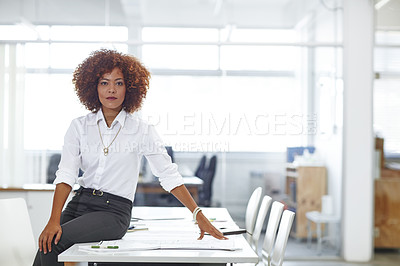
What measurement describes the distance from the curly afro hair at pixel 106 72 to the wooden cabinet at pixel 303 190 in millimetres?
3231

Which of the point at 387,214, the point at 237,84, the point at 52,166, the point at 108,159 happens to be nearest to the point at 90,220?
the point at 108,159

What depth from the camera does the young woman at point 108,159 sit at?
2357 mm

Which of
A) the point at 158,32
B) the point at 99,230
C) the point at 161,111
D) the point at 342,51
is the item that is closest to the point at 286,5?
the point at 342,51

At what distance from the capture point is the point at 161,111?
18.1ft

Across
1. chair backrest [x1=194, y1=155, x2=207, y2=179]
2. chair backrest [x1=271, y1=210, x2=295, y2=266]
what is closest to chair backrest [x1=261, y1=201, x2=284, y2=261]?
chair backrest [x1=271, y1=210, x2=295, y2=266]

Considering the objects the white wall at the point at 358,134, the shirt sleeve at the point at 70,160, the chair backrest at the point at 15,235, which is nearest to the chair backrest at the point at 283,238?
the shirt sleeve at the point at 70,160

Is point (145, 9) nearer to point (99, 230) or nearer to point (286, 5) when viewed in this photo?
point (286, 5)

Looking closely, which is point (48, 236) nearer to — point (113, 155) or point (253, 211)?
point (113, 155)

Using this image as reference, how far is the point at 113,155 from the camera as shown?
2.44 meters

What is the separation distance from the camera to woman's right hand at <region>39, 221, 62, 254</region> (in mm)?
2180

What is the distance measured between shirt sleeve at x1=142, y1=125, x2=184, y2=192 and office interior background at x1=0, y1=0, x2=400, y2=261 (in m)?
2.91

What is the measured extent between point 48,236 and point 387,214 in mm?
4390

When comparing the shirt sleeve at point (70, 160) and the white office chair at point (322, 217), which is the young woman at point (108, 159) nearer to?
the shirt sleeve at point (70, 160)

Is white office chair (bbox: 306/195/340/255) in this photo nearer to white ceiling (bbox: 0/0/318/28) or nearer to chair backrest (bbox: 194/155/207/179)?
chair backrest (bbox: 194/155/207/179)
